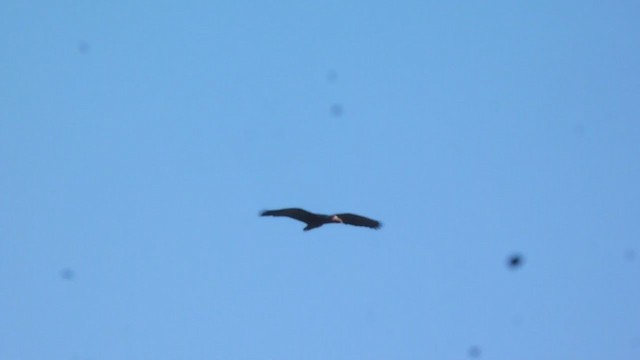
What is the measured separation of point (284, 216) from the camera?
4141cm

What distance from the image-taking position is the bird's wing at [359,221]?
41906 mm

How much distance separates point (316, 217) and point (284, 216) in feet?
3.16

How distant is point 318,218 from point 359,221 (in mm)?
1660

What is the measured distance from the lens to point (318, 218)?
135 ft

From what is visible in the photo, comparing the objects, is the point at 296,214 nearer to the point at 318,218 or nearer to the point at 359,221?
the point at 318,218

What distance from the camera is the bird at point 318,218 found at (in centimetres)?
4106

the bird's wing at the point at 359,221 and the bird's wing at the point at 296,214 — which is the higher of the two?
the bird's wing at the point at 359,221

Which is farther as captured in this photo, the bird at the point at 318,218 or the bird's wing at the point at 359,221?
the bird's wing at the point at 359,221

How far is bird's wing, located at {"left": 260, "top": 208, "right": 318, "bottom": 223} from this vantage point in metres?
40.9

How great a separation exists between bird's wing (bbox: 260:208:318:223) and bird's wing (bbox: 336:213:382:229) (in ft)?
3.29

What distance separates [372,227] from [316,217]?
7.31 ft

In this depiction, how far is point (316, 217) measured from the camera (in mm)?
41156

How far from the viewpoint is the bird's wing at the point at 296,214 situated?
40938 mm

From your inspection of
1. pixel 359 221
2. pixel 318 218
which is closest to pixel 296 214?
pixel 318 218
